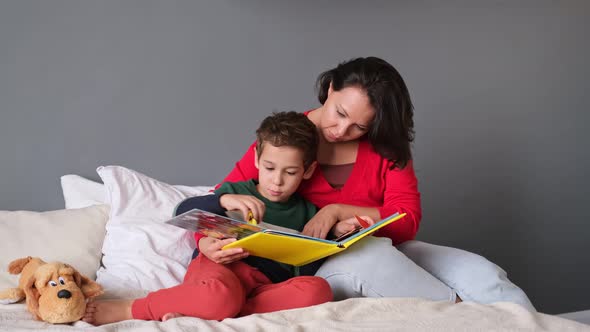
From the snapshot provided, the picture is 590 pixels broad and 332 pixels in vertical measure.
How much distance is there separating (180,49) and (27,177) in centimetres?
64

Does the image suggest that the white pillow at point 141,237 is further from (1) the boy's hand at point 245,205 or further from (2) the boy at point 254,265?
(1) the boy's hand at point 245,205

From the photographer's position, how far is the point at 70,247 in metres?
1.75

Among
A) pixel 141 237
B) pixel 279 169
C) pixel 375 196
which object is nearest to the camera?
pixel 279 169

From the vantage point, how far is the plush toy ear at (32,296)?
1376 mm

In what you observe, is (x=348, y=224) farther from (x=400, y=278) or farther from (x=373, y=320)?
(x=373, y=320)

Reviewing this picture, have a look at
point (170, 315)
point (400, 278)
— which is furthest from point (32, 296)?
point (400, 278)

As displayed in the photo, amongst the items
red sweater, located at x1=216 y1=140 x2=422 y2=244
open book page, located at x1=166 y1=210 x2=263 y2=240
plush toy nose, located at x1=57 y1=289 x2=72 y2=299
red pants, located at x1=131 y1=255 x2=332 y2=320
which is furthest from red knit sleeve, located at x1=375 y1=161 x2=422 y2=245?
plush toy nose, located at x1=57 y1=289 x2=72 y2=299

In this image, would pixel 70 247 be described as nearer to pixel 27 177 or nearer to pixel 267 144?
pixel 27 177

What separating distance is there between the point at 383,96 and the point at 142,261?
0.80 meters

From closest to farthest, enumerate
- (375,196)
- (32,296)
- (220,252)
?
(32,296) < (220,252) < (375,196)

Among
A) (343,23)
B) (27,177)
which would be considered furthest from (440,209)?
(27,177)

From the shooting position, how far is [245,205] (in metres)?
1.56

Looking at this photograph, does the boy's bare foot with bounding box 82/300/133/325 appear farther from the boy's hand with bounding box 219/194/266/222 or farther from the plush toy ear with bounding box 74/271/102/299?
the boy's hand with bounding box 219/194/266/222

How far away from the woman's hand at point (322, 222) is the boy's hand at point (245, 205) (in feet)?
0.60
